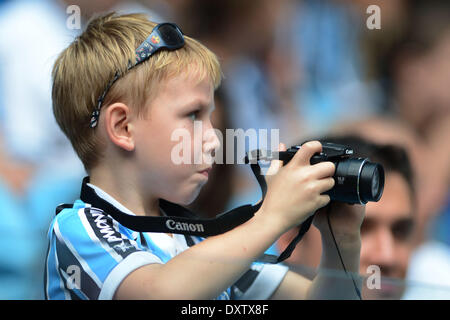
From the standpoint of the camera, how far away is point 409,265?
2.28 feet

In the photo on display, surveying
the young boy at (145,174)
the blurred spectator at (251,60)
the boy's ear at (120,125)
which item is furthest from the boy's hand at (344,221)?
the boy's ear at (120,125)

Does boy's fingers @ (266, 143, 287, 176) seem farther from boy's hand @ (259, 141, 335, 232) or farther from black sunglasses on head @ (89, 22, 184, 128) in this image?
black sunglasses on head @ (89, 22, 184, 128)

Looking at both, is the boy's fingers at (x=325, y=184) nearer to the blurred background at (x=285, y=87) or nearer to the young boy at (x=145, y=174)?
the young boy at (x=145, y=174)

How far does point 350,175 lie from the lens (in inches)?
20.5

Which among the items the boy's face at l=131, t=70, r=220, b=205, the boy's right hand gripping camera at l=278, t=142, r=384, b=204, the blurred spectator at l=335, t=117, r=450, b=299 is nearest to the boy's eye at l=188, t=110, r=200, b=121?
the boy's face at l=131, t=70, r=220, b=205

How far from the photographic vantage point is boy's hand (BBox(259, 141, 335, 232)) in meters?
0.50

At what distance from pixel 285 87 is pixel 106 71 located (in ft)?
0.79

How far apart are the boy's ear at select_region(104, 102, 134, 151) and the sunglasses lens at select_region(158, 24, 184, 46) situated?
9 cm

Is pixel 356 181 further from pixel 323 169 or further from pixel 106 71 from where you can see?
pixel 106 71

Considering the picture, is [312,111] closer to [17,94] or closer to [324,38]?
[324,38]

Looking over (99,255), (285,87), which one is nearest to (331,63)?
(285,87)
